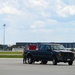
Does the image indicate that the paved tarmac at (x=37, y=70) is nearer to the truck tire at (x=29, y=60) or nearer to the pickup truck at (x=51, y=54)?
the pickup truck at (x=51, y=54)

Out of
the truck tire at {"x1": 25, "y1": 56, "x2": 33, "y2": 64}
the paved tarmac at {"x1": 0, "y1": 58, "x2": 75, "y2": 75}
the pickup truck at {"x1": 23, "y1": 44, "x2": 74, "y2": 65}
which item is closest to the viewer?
the paved tarmac at {"x1": 0, "y1": 58, "x2": 75, "y2": 75}

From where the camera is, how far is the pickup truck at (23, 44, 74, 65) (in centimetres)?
2903

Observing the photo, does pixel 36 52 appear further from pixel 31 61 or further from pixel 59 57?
pixel 59 57

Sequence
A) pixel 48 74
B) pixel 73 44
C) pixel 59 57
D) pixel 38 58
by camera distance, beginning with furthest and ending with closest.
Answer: pixel 73 44 → pixel 38 58 → pixel 59 57 → pixel 48 74

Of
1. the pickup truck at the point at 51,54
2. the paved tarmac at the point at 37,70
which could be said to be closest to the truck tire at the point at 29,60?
the pickup truck at the point at 51,54

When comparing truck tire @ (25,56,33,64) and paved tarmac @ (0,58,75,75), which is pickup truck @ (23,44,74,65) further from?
paved tarmac @ (0,58,75,75)

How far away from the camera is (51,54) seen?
29.4m

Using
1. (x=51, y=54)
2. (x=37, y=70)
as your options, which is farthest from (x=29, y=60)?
(x=37, y=70)

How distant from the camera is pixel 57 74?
60.7ft

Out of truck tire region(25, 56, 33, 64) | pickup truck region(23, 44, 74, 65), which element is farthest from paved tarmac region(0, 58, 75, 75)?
truck tire region(25, 56, 33, 64)

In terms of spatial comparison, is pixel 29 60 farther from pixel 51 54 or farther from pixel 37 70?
pixel 37 70

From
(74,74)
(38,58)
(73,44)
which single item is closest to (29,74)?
(74,74)

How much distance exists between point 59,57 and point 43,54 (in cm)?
198

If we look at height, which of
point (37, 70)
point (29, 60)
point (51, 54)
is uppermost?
point (51, 54)
